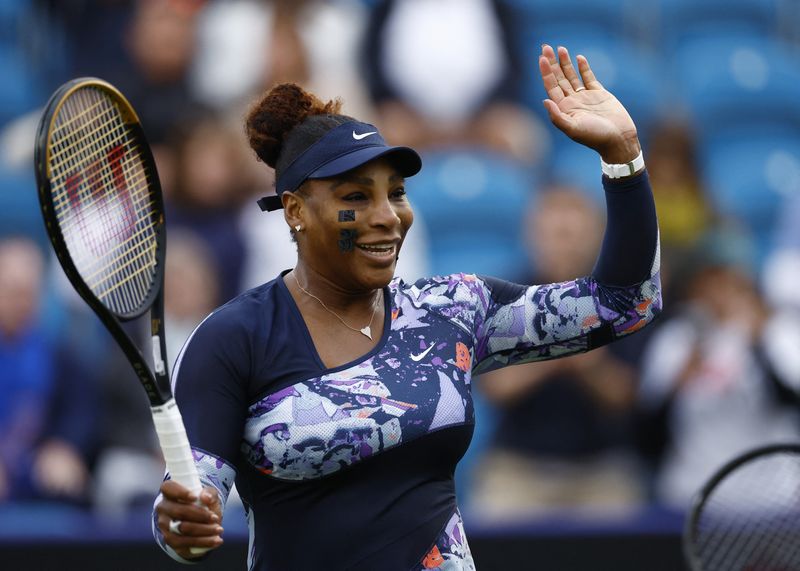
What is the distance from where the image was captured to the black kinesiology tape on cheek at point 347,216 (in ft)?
10.1

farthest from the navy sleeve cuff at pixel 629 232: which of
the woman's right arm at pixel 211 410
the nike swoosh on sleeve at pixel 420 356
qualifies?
the woman's right arm at pixel 211 410

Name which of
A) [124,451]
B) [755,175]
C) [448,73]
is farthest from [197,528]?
[755,175]

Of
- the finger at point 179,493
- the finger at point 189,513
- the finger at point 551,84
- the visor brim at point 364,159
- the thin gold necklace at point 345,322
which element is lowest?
the finger at point 189,513

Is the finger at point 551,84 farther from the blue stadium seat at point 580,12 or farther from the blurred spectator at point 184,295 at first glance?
the blue stadium seat at point 580,12

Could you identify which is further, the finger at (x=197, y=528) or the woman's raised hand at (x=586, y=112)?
the woman's raised hand at (x=586, y=112)

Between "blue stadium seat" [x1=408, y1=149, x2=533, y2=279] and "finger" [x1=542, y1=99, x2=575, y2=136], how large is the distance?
425cm

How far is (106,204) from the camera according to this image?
10.8ft

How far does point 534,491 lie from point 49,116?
160 inches

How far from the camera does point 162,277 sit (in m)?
3.11

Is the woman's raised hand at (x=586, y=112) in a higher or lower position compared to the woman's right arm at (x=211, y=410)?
higher

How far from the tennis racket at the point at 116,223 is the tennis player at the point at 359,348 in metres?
0.11

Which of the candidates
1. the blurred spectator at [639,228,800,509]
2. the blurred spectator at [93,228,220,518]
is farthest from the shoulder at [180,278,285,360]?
the blurred spectator at [639,228,800,509]

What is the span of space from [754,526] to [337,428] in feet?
8.94

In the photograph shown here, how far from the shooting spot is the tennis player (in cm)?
293
